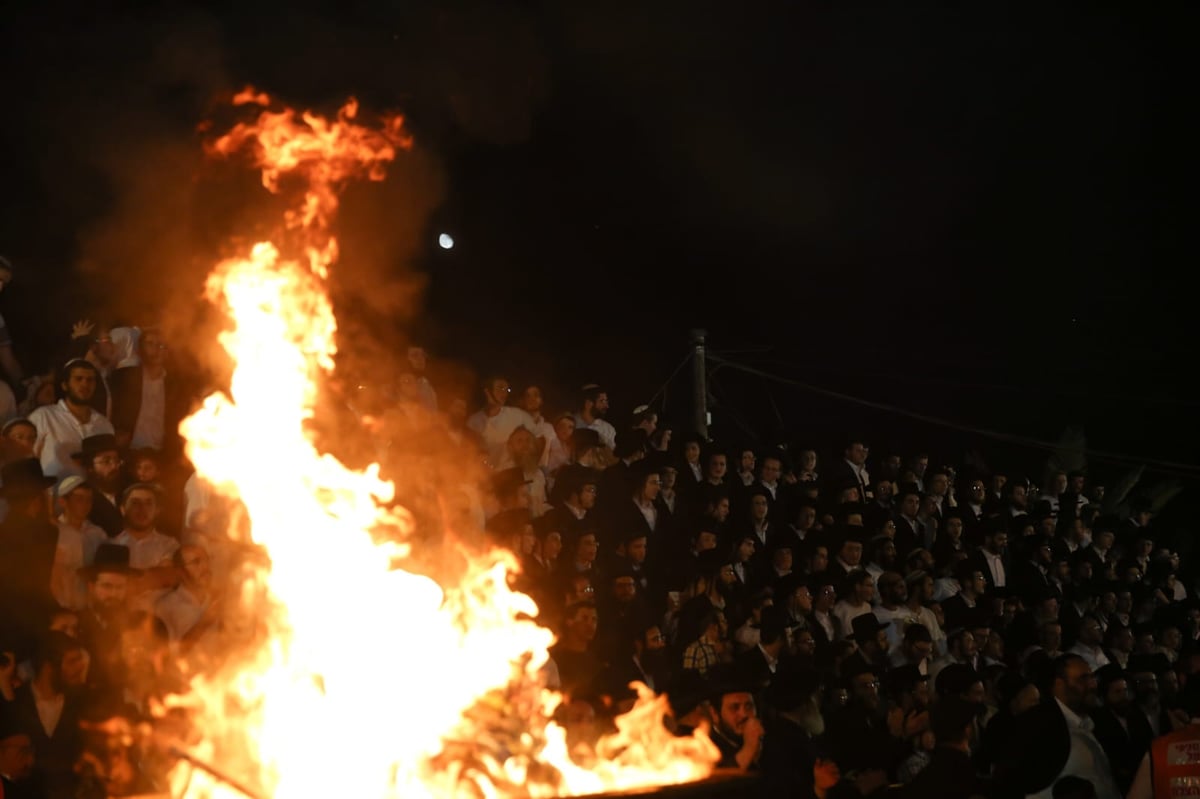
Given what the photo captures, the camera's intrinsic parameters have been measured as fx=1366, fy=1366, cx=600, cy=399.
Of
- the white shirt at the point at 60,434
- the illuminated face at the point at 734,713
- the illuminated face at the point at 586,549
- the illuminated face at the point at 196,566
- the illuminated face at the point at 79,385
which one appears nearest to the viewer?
the illuminated face at the point at 196,566

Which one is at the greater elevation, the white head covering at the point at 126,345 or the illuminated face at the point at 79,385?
the white head covering at the point at 126,345

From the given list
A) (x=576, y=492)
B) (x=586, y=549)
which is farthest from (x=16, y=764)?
(x=576, y=492)

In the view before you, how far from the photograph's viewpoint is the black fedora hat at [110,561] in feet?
22.2

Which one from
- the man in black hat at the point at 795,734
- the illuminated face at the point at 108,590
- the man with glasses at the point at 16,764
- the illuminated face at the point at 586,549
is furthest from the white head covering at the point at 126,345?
the man in black hat at the point at 795,734

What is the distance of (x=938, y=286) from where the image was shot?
1666 centimetres

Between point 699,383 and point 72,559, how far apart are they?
19.2 ft

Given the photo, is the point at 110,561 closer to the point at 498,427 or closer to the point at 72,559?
the point at 72,559

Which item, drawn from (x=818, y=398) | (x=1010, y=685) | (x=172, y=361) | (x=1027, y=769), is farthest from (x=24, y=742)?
(x=818, y=398)

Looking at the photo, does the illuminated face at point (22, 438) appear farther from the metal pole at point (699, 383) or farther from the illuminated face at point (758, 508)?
the metal pole at point (699, 383)

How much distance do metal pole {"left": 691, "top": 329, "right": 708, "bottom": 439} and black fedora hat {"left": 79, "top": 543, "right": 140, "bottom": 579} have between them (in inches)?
220

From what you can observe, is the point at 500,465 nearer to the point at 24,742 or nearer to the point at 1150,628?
the point at 24,742

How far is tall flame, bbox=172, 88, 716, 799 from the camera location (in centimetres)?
604

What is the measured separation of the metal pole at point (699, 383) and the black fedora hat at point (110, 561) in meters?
5.58

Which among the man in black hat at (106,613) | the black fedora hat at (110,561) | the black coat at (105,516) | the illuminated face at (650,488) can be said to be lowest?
the man in black hat at (106,613)
